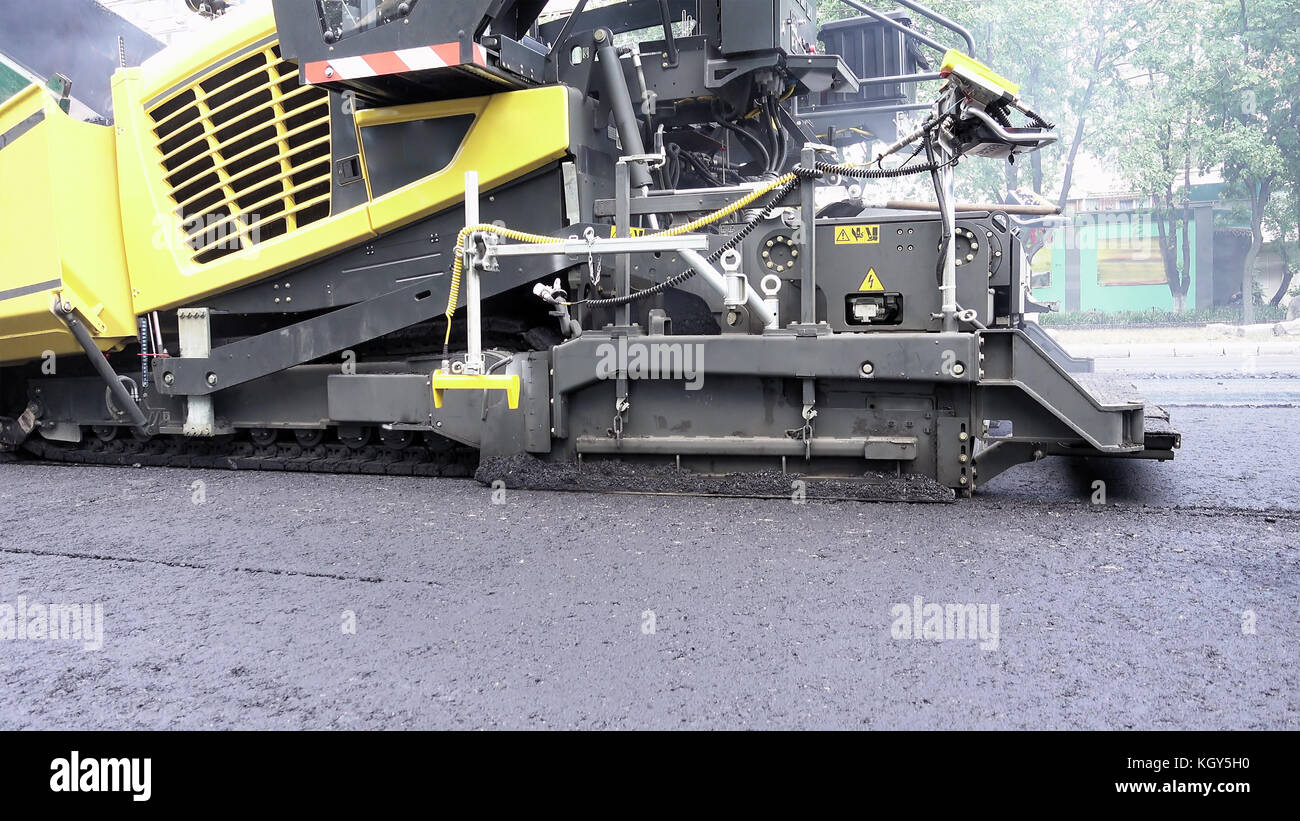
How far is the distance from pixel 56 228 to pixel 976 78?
496cm

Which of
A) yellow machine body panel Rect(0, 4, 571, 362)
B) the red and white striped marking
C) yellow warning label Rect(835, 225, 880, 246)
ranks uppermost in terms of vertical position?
the red and white striped marking

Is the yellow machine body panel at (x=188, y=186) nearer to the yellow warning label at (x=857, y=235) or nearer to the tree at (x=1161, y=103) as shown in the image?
the yellow warning label at (x=857, y=235)

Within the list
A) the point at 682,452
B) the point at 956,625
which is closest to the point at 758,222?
the point at 682,452

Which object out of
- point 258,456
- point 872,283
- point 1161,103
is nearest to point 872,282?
point 872,283

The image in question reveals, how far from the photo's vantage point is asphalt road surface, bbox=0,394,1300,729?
224 cm

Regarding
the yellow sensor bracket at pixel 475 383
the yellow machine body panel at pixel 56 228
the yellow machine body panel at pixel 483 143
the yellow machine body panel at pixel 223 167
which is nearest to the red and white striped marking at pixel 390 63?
the yellow machine body panel at pixel 483 143

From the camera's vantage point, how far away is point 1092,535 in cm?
373

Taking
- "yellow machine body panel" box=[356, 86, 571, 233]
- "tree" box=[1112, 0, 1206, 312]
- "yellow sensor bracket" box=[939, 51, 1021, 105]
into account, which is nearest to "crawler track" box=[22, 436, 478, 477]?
"yellow machine body panel" box=[356, 86, 571, 233]

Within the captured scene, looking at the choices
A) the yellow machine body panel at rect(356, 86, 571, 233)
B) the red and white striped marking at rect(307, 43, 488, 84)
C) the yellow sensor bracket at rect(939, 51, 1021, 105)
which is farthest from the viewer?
the yellow machine body panel at rect(356, 86, 571, 233)

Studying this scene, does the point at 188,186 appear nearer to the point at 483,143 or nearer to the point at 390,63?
the point at 390,63

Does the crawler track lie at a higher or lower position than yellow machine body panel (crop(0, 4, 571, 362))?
lower

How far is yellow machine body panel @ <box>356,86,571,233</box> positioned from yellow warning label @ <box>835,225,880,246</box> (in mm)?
1438

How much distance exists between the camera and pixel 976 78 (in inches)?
163

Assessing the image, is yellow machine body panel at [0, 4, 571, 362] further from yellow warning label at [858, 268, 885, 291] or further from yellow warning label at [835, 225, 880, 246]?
yellow warning label at [858, 268, 885, 291]
